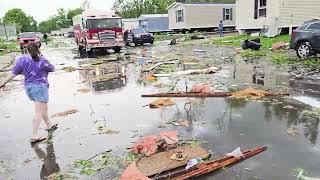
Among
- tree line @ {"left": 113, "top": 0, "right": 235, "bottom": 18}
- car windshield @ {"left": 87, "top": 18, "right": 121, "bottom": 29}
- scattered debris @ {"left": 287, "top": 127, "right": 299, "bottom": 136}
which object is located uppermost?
tree line @ {"left": 113, "top": 0, "right": 235, "bottom": 18}

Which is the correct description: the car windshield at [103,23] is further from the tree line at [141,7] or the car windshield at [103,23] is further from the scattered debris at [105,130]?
the tree line at [141,7]

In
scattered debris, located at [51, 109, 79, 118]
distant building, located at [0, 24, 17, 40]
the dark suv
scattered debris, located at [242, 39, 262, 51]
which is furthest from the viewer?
distant building, located at [0, 24, 17, 40]

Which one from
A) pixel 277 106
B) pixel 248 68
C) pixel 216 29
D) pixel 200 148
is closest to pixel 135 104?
pixel 277 106

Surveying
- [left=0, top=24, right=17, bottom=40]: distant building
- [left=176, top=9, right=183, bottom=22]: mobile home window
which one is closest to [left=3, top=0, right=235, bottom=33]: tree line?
[left=176, top=9, right=183, bottom=22]: mobile home window

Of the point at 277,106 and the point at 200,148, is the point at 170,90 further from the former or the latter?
the point at 200,148

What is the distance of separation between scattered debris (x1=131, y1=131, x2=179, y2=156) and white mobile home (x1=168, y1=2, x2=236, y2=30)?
43626mm

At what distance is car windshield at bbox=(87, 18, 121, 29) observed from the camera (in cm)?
2830

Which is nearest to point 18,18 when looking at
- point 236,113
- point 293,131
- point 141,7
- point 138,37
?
point 141,7

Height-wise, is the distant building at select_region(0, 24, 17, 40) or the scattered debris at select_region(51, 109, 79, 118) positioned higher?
the distant building at select_region(0, 24, 17, 40)

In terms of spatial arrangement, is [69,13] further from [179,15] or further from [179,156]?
[179,156]

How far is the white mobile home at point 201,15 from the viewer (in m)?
49.4

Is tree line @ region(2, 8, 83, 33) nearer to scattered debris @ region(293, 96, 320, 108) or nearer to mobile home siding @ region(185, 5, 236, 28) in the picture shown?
mobile home siding @ region(185, 5, 236, 28)

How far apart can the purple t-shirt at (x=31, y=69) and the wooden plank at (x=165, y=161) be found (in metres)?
2.80

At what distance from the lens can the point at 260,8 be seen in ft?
103
